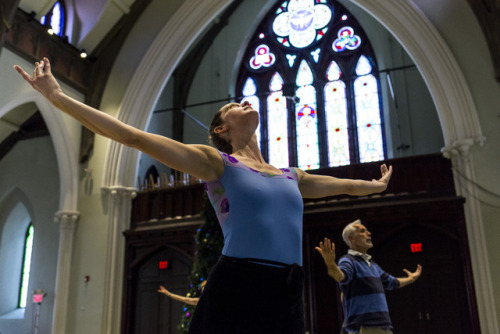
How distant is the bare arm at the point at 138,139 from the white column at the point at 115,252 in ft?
29.8

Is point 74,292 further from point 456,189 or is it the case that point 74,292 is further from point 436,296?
point 456,189

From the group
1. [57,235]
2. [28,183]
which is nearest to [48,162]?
[28,183]

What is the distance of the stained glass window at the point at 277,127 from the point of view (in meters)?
12.7

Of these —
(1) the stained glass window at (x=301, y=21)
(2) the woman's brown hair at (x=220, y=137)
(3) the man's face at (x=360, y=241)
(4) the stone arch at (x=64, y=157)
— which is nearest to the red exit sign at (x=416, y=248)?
(3) the man's face at (x=360, y=241)

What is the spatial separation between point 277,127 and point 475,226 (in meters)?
6.01

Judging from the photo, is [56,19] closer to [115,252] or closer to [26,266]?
[115,252]

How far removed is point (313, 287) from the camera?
880 centimetres

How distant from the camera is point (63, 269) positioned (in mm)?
10102

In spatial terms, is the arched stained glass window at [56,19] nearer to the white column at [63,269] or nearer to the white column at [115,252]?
the white column at [115,252]

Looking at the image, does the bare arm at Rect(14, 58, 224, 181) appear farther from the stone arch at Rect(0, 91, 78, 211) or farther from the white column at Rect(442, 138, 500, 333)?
the stone arch at Rect(0, 91, 78, 211)

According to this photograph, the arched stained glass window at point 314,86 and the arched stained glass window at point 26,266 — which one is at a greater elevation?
the arched stained glass window at point 314,86

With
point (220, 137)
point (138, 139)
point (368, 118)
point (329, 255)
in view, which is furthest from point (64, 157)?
point (138, 139)

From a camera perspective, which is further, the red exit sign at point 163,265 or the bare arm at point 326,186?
the red exit sign at point 163,265

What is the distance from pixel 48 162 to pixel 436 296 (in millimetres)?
9018
